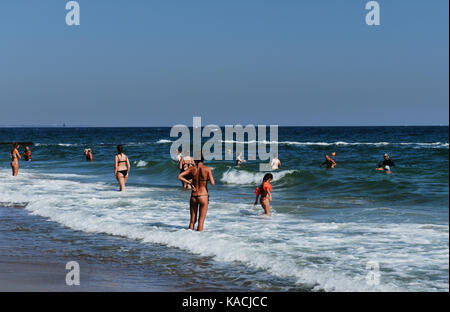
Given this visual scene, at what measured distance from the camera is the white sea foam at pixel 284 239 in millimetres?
7410

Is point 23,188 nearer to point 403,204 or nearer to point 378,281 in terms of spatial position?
point 403,204

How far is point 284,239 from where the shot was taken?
9938 mm

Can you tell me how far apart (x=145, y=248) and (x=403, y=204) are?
876cm

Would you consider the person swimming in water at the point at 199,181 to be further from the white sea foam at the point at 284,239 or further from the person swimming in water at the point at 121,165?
the person swimming in water at the point at 121,165

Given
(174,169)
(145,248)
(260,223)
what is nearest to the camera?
(145,248)

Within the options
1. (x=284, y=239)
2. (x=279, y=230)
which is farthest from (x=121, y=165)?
(x=284, y=239)

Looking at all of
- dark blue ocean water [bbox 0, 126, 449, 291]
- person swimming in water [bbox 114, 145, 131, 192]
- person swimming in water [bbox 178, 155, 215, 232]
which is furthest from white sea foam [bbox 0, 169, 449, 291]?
person swimming in water [bbox 114, 145, 131, 192]

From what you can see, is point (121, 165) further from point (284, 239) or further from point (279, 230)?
point (284, 239)

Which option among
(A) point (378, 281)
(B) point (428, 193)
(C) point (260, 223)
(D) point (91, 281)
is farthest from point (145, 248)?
(B) point (428, 193)

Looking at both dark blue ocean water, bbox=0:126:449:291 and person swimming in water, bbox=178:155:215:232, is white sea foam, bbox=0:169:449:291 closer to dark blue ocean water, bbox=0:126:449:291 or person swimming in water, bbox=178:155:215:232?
dark blue ocean water, bbox=0:126:449:291

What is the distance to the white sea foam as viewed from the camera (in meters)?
7.41

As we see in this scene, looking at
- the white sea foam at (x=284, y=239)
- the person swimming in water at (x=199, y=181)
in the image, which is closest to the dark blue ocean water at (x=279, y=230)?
the white sea foam at (x=284, y=239)

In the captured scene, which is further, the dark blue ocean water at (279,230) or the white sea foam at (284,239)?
the dark blue ocean water at (279,230)
